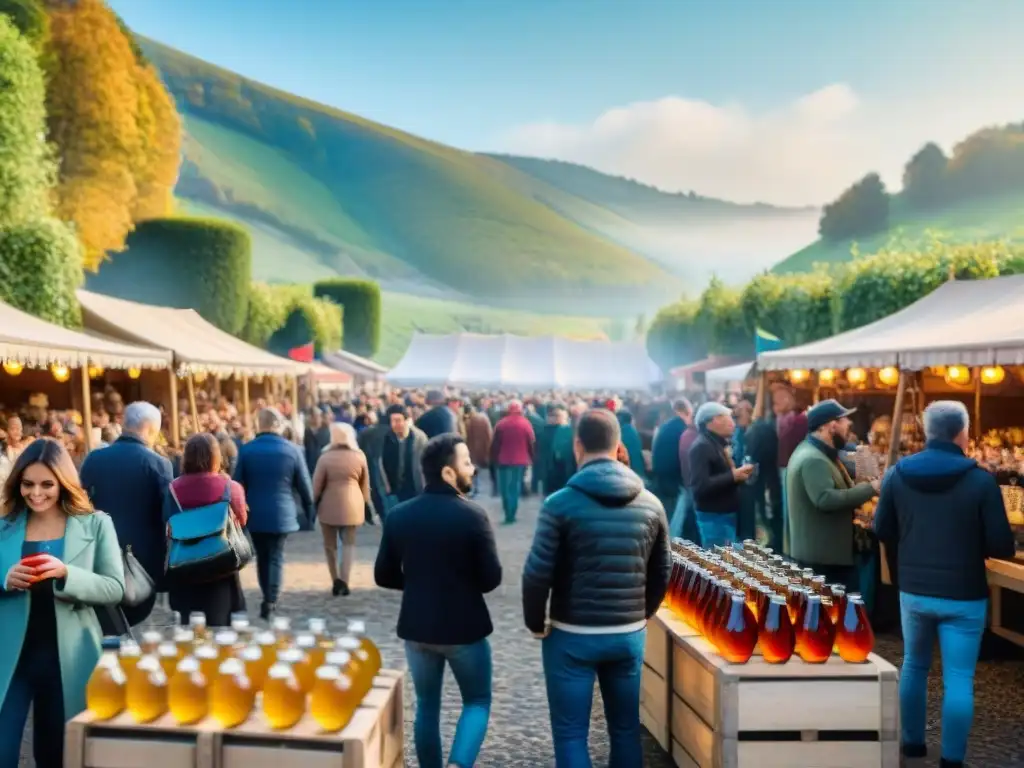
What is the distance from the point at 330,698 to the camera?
303cm

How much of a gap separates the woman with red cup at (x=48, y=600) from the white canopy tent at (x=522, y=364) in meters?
25.7

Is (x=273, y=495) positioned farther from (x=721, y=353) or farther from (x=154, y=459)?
(x=721, y=353)

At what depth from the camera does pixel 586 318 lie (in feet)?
487

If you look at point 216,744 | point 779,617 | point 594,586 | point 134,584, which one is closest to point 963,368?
point 779,617

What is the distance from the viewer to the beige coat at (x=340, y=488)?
26.7ft

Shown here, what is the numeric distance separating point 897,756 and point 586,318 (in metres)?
145

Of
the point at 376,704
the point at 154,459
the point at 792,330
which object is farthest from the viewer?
the point at 792,330

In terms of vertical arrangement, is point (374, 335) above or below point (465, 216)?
below

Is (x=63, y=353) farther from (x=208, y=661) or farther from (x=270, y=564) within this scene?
(x=208, y=661)

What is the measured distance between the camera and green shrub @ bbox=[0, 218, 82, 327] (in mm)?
15281

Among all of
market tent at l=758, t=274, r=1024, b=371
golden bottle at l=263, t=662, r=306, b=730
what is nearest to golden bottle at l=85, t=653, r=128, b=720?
golden bottle at l=263, t=662, r=306, b=730

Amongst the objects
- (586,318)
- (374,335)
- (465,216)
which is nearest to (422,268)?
(465,216)

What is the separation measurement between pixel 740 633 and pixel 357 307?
181 feet

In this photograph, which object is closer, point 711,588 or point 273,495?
point 711,588
